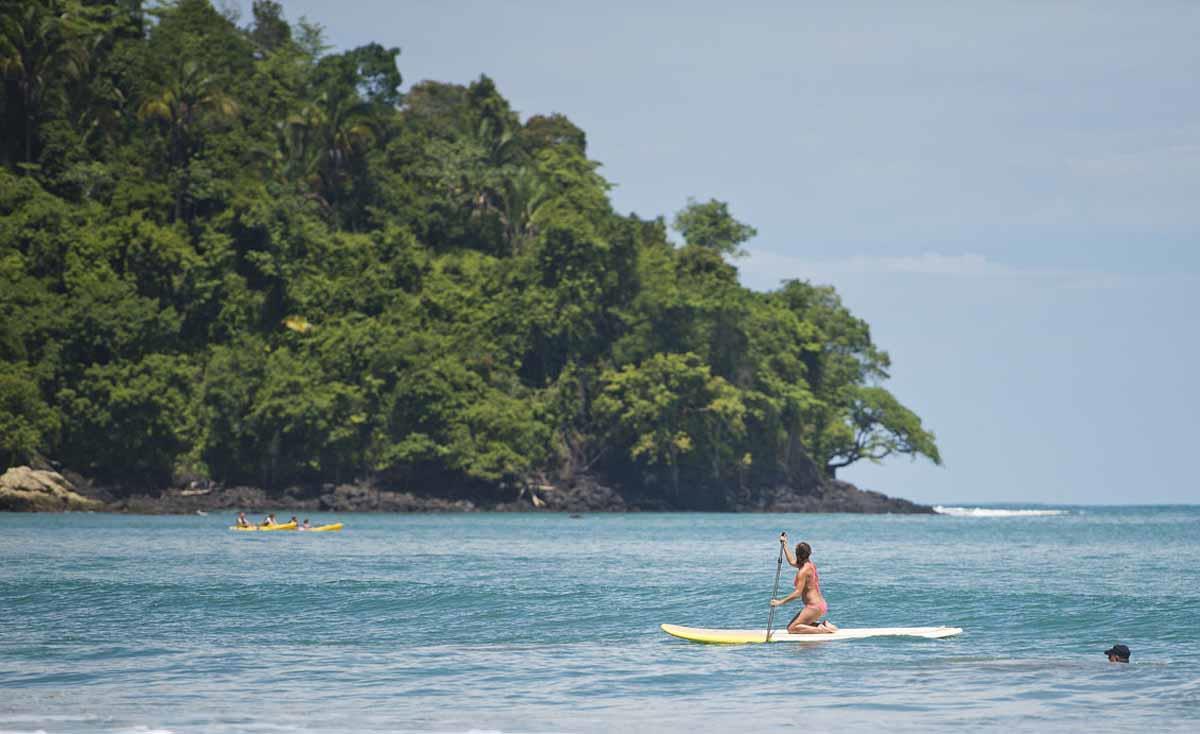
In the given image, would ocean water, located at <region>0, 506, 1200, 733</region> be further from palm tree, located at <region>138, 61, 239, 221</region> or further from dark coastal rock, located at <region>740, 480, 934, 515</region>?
dark coastal rock, located at <region>740, 480, 934, 515</region>

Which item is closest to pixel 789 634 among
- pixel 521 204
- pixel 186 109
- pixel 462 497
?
pixel 462 497

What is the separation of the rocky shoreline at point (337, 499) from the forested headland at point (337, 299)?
56 cm

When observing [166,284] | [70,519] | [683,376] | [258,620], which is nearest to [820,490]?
[683,376]

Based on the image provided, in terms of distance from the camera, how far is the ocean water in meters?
17.3

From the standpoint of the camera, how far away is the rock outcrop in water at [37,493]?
2980 inches

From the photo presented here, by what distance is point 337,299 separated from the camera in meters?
94.2

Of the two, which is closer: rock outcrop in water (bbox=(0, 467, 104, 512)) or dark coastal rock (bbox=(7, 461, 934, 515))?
rock outcrop in water (bbox=(0, 467, 104, 512))

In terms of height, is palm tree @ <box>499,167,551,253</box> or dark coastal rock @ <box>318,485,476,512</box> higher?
palm tree @ <box>499,167,551,253</box>

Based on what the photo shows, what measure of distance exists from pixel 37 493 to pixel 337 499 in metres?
18.5

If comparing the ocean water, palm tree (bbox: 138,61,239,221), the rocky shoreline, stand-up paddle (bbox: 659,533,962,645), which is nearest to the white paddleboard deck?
stand-up paddle (bbox: 659,533,962,645)

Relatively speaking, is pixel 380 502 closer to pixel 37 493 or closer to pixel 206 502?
pixel 206 502

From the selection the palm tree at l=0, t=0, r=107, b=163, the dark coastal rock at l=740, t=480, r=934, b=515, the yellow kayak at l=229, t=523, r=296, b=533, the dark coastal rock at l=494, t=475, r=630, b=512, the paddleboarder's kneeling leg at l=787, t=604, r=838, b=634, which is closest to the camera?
the paddleboarder's kneeling leg at l=787, t=604, r=838, b=634

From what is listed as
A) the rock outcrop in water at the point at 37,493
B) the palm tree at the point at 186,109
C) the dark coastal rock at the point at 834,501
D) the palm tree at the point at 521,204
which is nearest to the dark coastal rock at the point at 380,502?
the rock outcrop in water at the point at 37,493

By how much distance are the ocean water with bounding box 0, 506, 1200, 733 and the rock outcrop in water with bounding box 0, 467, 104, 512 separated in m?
24.6
